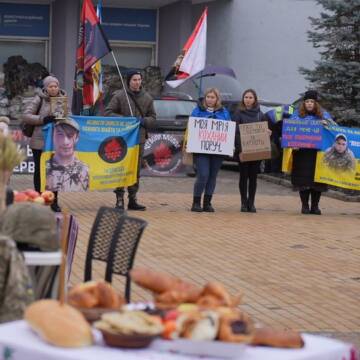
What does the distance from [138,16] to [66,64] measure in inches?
115

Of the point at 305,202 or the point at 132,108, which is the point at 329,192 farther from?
the point at 132,108

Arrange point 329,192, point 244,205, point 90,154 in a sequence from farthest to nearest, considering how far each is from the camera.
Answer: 1. point 329,192
2. point 244,205
3. point 90,154

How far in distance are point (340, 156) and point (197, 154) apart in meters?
2.15

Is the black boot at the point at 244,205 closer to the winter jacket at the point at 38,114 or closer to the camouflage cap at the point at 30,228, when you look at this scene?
the winter jacket at the point at 38,114

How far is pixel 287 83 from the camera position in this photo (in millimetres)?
28422

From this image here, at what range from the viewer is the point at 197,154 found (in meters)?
14.5

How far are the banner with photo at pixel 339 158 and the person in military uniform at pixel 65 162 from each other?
3.48 meters

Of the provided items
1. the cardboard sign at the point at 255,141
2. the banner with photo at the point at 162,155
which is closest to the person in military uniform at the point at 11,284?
the cardboard sign at the point at 255,141

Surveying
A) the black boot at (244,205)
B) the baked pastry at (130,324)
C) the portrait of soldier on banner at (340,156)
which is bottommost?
the black boot at (244,205)

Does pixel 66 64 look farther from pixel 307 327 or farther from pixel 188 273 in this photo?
pixel 307 327

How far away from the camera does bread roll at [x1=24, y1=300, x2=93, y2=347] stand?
3.95 m

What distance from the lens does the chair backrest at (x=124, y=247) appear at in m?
6.24

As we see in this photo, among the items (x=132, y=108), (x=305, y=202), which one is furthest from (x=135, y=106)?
(x=305, y=202)

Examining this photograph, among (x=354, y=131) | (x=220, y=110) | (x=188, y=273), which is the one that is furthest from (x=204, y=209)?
(x=188, y=273)
